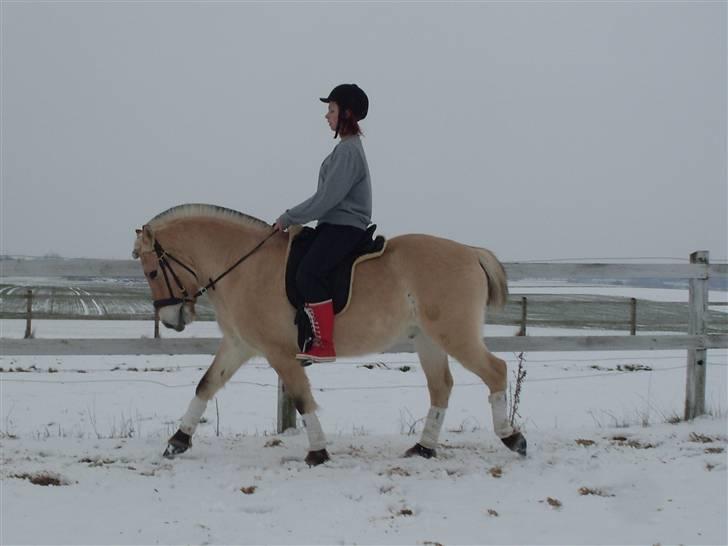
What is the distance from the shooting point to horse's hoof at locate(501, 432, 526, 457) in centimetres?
469

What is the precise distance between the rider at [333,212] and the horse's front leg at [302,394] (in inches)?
8.1

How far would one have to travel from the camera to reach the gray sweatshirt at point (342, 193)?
454 centimetres

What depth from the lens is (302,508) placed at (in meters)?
3.57

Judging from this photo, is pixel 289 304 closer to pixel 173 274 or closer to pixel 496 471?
pixel 173 274

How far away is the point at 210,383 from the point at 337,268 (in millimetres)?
1333

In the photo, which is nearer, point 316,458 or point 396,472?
point 396,472

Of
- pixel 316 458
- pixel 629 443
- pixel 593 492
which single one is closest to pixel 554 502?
pixel 593 492

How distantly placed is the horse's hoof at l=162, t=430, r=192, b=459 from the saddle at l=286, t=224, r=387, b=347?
1151 millimetres

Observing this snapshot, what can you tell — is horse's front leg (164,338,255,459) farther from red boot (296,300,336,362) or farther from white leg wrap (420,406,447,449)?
white leg wrap (420,406,447,449)

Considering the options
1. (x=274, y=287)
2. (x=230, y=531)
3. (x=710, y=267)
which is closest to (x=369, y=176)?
(x=274, y=287)

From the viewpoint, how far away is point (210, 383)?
4.87 meters

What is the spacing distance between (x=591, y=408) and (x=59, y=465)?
6063 millimetres

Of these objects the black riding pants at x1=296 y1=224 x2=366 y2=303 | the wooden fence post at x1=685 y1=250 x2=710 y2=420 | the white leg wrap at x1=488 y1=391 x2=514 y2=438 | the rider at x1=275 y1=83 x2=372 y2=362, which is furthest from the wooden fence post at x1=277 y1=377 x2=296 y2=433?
the wooden fence post at x1=685 y1=250 x2=710 y2=420

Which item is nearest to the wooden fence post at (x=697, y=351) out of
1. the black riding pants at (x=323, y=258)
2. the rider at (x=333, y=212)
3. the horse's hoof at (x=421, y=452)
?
the horse's hoof at (x=421, y=452)
